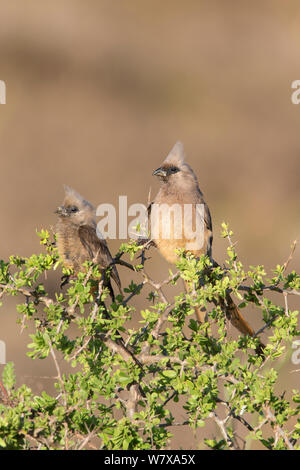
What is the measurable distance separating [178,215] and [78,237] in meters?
0.62

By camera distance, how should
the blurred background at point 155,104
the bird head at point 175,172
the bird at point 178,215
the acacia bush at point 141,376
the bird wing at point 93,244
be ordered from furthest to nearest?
the blurred background at point 155,104 → the bird head at point 175,172 → the bird at point 178,215 → the bird wing at point 93,244 → the acacia bush at point 141,376

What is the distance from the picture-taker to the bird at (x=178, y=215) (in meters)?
4.44

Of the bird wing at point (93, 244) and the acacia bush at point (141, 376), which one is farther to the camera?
the bird wing at point (93, 244)

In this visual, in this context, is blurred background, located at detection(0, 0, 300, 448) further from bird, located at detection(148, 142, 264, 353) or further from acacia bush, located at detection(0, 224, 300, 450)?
acacia bush, located at detection(0, 224, 300, 450)

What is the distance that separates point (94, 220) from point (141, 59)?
7701mm

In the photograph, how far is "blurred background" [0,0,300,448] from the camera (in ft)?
35.6

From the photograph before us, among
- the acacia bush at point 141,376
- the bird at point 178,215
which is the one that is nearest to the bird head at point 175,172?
the bird at point 178,215

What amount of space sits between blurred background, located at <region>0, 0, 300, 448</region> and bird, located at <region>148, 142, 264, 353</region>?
5713 mm

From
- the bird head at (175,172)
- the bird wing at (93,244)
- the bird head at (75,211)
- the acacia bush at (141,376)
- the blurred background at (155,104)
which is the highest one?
the blurred background at (155,104)

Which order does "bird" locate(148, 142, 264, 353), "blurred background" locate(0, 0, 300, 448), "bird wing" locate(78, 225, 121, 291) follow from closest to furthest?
"bird wing" locate(78, 225, 121, 291) → "bird" locate(148, 142, 264, 353) → "blurred background" locate(0, 0, 300, 448)

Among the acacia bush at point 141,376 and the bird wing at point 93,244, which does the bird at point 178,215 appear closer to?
the bird wing at point 93,244

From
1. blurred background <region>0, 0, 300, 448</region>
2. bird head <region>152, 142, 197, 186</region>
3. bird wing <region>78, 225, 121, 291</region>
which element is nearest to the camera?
bird wing <region>78, 225, 121, 291</region>

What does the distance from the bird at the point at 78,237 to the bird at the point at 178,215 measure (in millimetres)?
340

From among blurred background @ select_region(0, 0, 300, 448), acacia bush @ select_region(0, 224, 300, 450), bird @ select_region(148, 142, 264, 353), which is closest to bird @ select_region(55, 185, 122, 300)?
bird @ select_region(148, 142, 264, 353)
